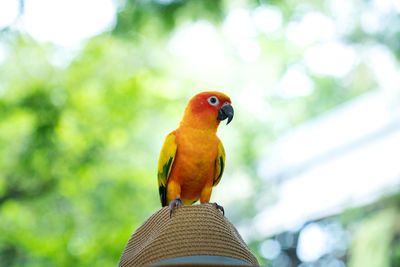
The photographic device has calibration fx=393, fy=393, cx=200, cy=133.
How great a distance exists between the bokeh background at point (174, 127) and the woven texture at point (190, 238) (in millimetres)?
2270

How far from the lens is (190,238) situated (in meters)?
1.29

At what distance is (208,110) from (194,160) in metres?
0.25

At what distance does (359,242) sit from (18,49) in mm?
4346

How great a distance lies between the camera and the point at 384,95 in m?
4.96

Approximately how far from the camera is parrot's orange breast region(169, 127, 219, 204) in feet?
5.50

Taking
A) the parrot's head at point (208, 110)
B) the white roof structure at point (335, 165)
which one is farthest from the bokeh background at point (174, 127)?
the parrot's head at point (208, 110)

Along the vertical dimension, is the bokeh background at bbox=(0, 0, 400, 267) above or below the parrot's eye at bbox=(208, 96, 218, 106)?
above

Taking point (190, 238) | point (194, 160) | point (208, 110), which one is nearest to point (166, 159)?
point (194, 160)

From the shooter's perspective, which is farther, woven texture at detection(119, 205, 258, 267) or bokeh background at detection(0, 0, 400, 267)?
bokeh background at detection(0, 0, 400, 267)

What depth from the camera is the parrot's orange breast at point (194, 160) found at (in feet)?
5.50

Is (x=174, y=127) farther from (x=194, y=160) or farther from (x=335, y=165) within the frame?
(x=194, y=160)

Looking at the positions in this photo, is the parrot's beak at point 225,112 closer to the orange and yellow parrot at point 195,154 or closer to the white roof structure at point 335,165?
the orange and yellow parrot at point 195,154

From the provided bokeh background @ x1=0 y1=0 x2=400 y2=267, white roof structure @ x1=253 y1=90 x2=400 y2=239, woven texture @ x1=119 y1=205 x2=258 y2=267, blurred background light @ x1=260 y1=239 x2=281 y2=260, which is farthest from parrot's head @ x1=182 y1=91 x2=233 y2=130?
blurred background light @ x1=260 y1=239 x2=281 y2=260

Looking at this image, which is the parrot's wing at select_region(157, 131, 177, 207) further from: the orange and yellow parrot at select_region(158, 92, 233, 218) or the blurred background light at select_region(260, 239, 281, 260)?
the blurred background light at select_region(260, 239, 281, 260)
